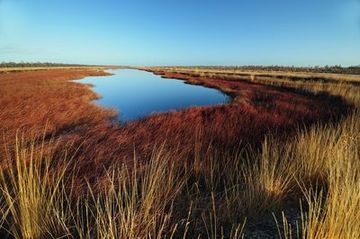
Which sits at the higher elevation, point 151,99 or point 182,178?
point 182,178

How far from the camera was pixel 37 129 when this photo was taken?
26.6ft

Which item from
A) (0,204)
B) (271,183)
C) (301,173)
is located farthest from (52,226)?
(301,173)

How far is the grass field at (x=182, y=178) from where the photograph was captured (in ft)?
9.39

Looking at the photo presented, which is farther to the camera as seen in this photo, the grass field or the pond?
the pond

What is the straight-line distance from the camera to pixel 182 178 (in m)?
4.19

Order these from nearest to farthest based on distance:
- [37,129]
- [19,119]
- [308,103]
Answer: [37,129] < [19,119] < [308,103]

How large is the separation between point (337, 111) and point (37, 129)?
10.3 metres

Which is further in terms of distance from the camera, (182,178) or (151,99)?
(151,99)

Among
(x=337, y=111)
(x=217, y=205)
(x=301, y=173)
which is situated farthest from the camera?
(x=337, y=111)

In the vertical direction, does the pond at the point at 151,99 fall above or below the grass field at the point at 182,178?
below

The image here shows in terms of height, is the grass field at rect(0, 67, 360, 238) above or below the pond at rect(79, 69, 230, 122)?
above

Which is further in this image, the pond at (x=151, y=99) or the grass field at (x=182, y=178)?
the pond at (x=151, y=99)

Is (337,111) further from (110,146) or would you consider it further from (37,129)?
(37,129)

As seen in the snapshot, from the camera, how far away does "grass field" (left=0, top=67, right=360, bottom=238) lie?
2.86 m
